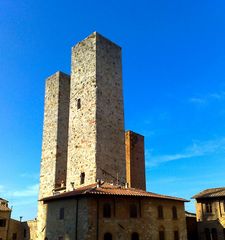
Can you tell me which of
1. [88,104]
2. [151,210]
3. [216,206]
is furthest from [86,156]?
[216,206]

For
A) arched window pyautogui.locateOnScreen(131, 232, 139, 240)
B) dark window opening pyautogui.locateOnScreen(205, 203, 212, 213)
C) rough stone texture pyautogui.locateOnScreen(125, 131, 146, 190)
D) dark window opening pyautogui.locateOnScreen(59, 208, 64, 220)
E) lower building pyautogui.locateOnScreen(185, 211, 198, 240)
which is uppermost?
rough stone texture pyautogui.locateOnScreen(125, 131, 146, 190)

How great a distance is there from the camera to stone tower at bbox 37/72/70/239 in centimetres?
3641

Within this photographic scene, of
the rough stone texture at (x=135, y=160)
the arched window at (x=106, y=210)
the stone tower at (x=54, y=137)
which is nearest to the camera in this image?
the arched window at (x=106, y=210)

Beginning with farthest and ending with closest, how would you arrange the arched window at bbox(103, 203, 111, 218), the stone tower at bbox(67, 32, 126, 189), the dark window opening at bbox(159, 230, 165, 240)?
the stone tower at bbox(67, 32, 126, 189)
the dark window opening at bbox(159, 230, 165, 240)
the arched window at bbox(103, 203, 111, 218)

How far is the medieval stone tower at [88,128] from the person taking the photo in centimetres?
3128

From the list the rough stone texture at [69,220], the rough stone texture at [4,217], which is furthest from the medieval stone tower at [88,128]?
the rough stone texture at [4,217]

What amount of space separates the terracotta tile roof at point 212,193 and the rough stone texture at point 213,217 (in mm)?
523

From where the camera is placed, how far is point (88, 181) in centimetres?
3038

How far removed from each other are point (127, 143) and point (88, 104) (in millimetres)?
8722

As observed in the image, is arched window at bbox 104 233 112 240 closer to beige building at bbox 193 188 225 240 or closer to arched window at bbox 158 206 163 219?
arched window at bbox 158 206 163 219

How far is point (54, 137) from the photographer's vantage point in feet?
124

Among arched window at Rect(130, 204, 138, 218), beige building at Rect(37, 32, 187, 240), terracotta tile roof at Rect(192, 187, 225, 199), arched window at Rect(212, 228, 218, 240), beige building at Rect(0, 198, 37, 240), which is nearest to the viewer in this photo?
beige building at Rect(37, 32, 187, 240)

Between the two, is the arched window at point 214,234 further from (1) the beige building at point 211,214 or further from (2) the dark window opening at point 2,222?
(2) the dark window opening at point 2,222

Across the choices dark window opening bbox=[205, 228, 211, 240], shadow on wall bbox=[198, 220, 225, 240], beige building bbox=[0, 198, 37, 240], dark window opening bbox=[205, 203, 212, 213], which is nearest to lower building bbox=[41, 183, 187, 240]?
shadow on wall bbox=[198, 220, 225, 240]
